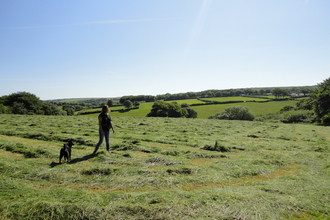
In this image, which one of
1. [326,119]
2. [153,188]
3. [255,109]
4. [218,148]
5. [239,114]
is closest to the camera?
[153,188]

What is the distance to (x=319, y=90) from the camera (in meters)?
45.5

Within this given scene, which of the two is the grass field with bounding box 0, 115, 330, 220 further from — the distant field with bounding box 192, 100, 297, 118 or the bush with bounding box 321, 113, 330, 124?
the distant field with bounding box 192, 100, 297, 118

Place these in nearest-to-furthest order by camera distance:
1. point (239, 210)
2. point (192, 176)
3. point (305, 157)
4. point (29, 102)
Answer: point (239, 210) < point (192, 176) < point (305, 157) < point (29, 102)

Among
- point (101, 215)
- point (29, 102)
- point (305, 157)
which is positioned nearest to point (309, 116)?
point (305, 157)

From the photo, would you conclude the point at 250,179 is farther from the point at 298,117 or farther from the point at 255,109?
the point at 255,109

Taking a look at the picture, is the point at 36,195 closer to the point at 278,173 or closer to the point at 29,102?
the point at 278,173

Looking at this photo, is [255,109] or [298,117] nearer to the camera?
[298,117]

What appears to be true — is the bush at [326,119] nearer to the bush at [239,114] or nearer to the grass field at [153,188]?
the bush at [239,114]

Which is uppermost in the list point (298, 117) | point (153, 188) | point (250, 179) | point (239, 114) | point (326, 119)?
point (153, 188)

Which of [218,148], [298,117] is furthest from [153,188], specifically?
[298,117]

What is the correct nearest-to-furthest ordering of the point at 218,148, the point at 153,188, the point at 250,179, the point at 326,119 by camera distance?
the point at 153,188, the point at 250,179, the point at 218,148, the point at 326,119

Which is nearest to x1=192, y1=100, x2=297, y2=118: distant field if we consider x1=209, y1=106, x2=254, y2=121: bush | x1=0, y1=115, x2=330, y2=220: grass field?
x1=209, y1=106, x2=254, y2=121: bush

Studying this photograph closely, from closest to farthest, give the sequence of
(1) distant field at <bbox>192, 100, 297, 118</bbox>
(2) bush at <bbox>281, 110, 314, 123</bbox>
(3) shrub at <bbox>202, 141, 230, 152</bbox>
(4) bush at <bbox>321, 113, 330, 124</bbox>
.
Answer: (3) shrub at <bbox>202, 141, 230, 152</bbox> → (4) bush at <bbox>321, 113, 330, 124</bbox> → (2) bush at <bbox>281, 110, 314, 123</bbox> → (1) distant field at <bbox>192, 100, 297, 118</bbox>

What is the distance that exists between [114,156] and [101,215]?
5.12m
